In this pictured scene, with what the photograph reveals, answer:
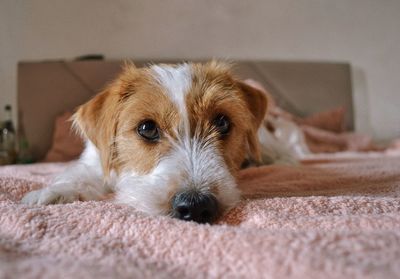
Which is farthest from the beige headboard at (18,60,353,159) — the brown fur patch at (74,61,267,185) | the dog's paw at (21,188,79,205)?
the dog's paw at (21,188,79,205)

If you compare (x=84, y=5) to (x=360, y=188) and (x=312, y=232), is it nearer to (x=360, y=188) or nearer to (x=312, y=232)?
(x=360, y=188)

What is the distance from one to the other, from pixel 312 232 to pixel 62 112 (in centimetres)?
346

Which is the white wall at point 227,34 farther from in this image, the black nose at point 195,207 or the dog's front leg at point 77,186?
the black nose at point 195,207

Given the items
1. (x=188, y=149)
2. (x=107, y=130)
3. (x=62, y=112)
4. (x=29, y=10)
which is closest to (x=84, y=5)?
(x=29, y=10)

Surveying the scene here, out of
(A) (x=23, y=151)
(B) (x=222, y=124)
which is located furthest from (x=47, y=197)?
(A) (x=23, y=151)

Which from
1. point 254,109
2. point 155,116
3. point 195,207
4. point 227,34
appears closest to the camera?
point 195,207

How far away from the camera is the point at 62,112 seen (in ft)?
12.3

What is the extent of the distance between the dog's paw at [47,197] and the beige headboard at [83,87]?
2529mm

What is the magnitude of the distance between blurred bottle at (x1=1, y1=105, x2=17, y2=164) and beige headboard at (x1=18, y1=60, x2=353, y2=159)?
180 millimetres

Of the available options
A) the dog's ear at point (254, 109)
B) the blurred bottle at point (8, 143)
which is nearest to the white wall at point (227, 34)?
the blurred bottle at point (8, 143)

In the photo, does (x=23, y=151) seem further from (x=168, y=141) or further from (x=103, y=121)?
(x=168, y=141)

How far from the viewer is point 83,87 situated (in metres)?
3.79

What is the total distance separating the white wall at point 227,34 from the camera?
4160 millimetres

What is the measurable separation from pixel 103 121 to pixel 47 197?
1.25ft
